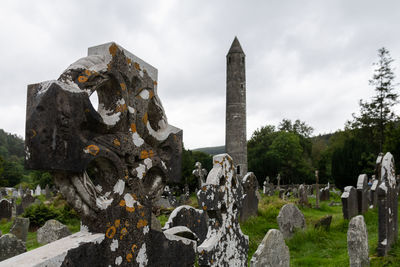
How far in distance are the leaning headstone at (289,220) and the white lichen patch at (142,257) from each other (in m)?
7.36

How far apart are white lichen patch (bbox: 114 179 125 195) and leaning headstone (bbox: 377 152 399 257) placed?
6535 mm

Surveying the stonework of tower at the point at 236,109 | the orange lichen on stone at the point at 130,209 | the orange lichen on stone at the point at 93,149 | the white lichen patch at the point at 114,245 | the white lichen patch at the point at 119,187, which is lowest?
the white lichen patch at the point at 114,245

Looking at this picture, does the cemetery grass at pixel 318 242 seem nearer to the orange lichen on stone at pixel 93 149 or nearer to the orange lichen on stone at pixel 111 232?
the orange lichen on stone at pixel 111 232

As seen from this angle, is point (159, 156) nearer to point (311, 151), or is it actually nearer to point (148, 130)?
point (148, 130)

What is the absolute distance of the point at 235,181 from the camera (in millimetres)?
4367

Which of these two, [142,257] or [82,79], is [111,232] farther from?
[82,79]

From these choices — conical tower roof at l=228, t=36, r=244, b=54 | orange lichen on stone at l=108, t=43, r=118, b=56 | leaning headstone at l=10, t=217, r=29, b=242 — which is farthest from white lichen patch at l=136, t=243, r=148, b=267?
conical tower roof at l=228, t=36, r=244, b=54

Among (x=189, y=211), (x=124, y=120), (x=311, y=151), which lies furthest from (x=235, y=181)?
(x=311, y=151)

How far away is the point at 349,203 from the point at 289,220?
315 centimetres

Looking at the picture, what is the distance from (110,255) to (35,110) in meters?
1.11

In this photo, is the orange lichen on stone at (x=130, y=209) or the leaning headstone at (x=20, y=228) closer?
the orange lichen on stone at (x=130, y=209)

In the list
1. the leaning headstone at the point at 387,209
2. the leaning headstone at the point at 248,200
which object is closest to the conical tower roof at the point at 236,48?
the leaning headstone at the point at 248,200

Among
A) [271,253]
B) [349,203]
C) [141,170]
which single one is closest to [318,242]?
[349,203]

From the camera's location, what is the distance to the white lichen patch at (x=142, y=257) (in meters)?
2.52
